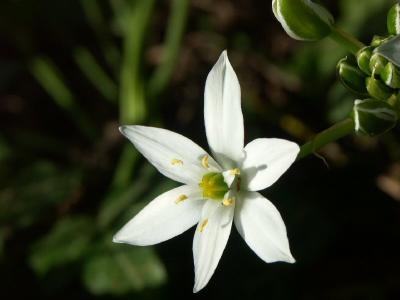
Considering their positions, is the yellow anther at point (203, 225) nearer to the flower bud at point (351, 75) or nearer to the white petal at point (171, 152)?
the white petal at point (171, 152)

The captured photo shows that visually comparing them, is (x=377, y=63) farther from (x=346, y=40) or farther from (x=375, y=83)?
(x=346, y=40)

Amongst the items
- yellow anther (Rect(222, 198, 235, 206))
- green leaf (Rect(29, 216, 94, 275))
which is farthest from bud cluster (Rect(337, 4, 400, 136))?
green leaf (Rect(29, 216, 94, 275))

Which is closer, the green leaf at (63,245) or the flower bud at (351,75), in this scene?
the flower bud at (351,75)

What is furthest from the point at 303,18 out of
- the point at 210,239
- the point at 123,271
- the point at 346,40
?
the point at 123,271

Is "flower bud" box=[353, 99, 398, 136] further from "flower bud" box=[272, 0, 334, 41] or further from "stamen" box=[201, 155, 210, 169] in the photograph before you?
"stamen" box=[201, 155, 210, 169]

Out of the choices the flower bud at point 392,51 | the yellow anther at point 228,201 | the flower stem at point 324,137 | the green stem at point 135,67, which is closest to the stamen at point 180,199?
the yellow anther at point 228,201

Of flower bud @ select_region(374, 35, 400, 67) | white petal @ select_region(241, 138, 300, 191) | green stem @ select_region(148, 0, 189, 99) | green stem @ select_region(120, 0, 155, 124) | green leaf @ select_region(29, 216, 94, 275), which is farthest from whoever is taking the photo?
green stem @ select_region(148, 0, 189, 99)
